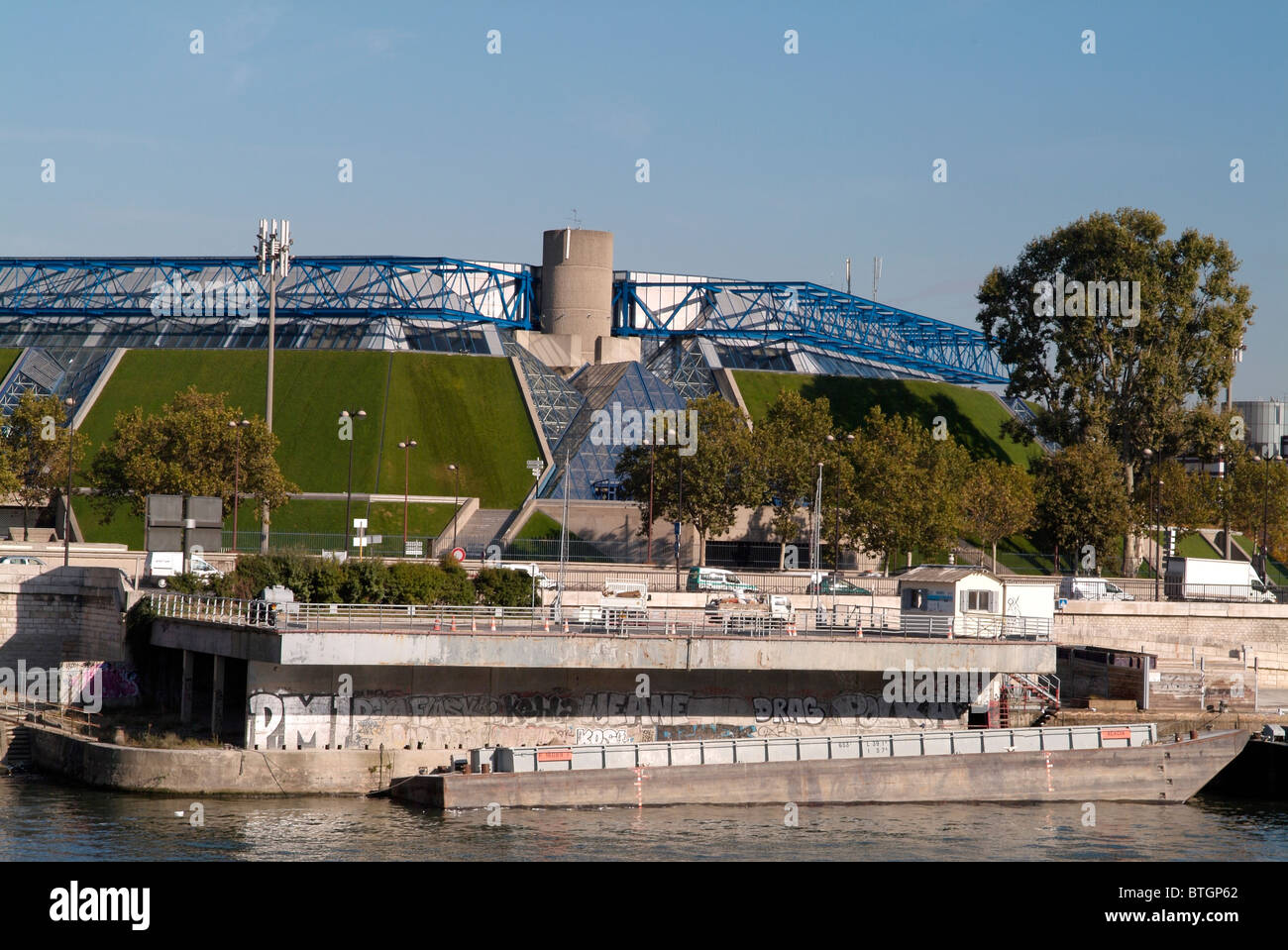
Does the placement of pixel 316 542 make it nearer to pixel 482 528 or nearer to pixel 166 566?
pixel 482 528

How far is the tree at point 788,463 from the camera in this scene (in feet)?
313

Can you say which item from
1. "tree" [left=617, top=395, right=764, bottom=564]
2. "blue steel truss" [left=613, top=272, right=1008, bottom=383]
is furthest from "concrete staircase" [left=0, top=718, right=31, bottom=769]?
"blue steel truss" [left=613, top=272, right=1008, bottom=383]

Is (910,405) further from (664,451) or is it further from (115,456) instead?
(115,456)

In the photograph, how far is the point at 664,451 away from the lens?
9625cm

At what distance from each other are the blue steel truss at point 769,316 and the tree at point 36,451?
56.5 metres

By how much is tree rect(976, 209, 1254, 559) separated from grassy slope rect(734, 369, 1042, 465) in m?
16.1

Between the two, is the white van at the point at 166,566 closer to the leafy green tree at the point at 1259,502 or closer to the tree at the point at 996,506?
the tree at the point at 996,506

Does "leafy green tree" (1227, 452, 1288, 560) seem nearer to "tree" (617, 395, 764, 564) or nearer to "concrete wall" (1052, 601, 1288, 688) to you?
"concrete wall" (1052, 601, 1288, 688)

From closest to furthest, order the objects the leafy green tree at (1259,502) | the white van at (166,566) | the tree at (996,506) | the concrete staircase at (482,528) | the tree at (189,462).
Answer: the white van at (166,566) < the tree at (189,462) < the concrete staircase at (482,528) < the tree at (996,506) < the leafy green tree at (1259,502)

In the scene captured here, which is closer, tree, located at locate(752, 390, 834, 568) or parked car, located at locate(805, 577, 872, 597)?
parked car, located at locate(805, 577, 872, 597)

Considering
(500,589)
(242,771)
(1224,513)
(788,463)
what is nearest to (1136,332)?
(1224,513)

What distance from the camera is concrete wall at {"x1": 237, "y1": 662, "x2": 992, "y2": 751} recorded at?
46.0 meters

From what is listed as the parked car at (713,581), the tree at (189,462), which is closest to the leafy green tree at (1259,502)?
the parked car at (713,581)
